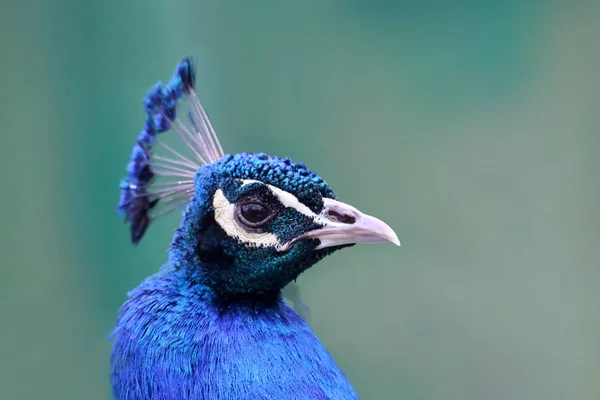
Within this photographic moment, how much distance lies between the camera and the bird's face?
0.67 metres

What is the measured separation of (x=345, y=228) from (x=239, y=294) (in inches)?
6.9

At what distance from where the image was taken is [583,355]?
1.54 m

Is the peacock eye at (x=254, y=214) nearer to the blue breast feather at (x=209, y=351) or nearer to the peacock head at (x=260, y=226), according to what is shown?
the peacock head at (x=260, y=226)

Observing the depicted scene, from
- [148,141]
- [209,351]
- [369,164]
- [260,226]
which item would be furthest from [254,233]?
[369,164]

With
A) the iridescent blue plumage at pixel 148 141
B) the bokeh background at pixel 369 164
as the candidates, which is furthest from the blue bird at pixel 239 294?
the bokeh background at pixel 369 164

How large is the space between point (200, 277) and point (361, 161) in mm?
751

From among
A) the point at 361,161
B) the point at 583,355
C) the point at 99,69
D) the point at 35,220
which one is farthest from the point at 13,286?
the point at 583,355

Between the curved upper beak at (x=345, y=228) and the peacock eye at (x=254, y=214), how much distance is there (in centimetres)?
5

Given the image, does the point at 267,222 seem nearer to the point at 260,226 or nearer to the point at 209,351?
the point at 260,226

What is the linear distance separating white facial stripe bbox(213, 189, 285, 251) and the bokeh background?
65cm

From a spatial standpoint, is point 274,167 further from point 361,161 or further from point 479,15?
point 479,15

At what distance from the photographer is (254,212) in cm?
68

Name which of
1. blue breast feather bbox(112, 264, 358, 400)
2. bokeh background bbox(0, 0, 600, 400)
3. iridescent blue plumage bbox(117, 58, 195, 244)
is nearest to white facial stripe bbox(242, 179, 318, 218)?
blue breast feather bbox(112, 264, 358, 400)

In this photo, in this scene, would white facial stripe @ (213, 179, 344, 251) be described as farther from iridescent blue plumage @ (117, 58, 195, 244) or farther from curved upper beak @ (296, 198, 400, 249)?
iridescent blue plumage @ (117, 58, 195, 244)
